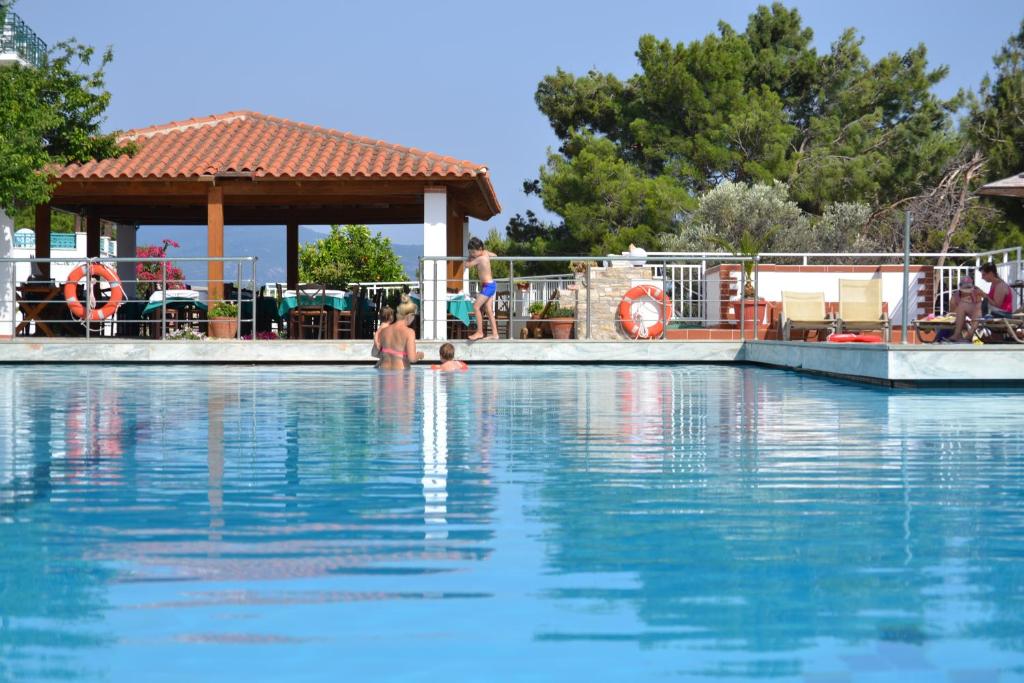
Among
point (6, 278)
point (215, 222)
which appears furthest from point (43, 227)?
point (215, 222)

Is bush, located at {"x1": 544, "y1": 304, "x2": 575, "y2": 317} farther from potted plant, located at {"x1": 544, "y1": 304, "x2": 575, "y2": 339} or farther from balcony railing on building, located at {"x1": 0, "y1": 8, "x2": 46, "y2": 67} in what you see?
balcony railing on building, located at {"x1": 0, "y1": 8, "x2": 46, "y2": 67}

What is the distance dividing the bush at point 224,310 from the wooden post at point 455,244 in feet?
10.4

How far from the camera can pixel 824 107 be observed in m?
40.6

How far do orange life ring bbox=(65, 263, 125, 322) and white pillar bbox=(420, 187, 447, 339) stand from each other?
3966 millimetres

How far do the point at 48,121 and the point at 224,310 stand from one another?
3.80 meters

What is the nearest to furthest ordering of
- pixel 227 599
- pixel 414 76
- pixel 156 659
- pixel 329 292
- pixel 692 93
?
1. pixel 156 659
2. pixel 227 599
3. pixel 329 292
4. pixel 414 76
5. pixel 692 93

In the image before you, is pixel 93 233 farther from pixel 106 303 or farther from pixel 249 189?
pixel 106 303

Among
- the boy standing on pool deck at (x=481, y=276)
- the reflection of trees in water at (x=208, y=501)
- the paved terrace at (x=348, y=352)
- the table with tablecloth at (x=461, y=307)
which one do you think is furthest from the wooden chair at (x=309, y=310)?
the reflection of trees in water at (x=208, y=501)

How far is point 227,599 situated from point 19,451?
12.1 feet

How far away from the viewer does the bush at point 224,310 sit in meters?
17.2

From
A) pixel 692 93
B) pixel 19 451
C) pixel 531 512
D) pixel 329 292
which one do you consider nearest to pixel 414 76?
pixel 329 292

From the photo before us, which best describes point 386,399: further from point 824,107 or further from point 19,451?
point 824,107

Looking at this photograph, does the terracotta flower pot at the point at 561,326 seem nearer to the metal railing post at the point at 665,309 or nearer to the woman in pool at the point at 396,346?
the metal railing post at the point at 665,309

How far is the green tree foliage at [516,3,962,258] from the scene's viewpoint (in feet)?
120
